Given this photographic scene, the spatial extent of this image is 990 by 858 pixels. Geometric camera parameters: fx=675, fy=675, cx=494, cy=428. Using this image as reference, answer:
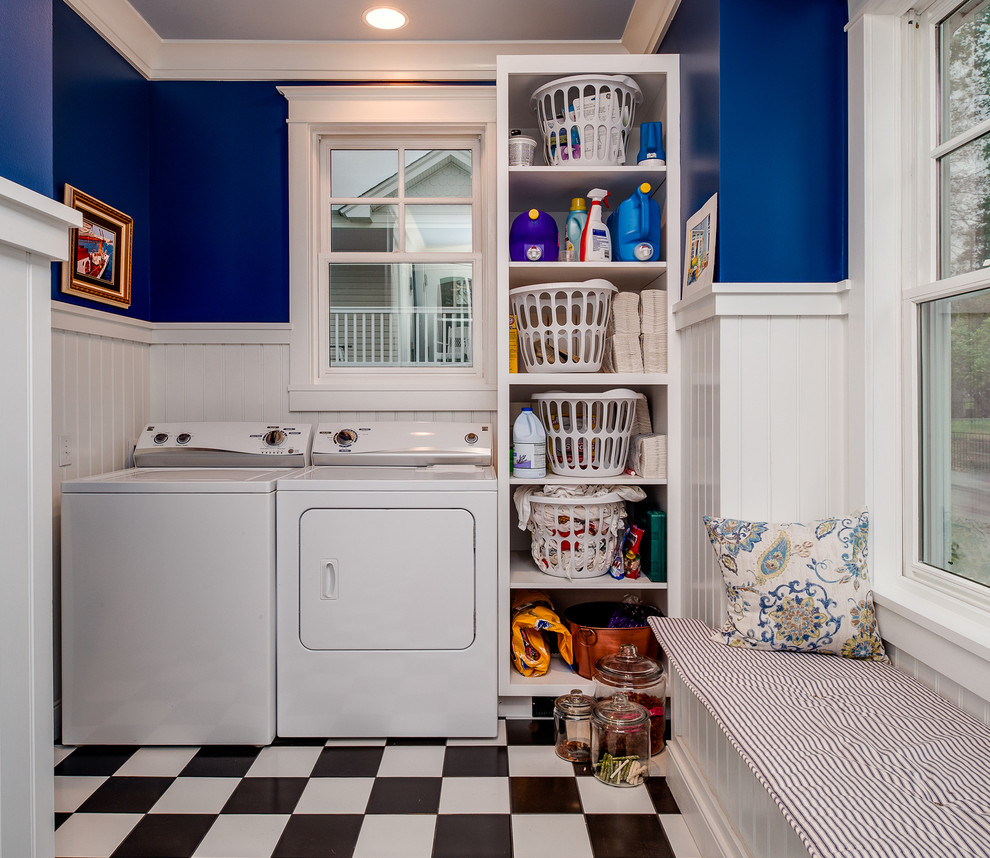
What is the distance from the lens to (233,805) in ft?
5.69

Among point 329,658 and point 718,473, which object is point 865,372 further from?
point 329,658

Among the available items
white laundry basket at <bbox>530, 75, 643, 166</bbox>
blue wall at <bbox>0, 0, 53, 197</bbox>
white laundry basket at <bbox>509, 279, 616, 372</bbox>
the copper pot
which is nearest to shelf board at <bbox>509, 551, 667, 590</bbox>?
the copper pot

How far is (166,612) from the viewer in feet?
6.54

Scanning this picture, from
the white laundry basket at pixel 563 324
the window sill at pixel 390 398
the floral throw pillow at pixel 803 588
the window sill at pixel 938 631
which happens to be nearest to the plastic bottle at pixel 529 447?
the white laundry basket at pixel 563 324

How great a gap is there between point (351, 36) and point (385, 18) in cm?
22

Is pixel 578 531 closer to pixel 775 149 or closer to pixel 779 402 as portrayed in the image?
pixel 779 402

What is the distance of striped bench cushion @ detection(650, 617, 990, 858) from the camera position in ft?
2.96

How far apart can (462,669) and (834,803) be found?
4.08 feet

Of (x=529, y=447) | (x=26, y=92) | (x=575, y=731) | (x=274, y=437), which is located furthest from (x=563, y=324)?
(x=26, y=92)

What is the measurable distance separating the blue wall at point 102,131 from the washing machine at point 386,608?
1148mm

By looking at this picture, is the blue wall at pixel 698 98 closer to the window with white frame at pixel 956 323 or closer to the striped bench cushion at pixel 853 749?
the window with white frame at pixel 956 323

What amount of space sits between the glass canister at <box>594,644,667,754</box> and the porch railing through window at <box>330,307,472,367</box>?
133 cm

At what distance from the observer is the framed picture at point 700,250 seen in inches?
70.8

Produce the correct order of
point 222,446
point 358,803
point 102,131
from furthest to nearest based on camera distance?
1. point 222,446
2. point 102,131
3. point 358,803
